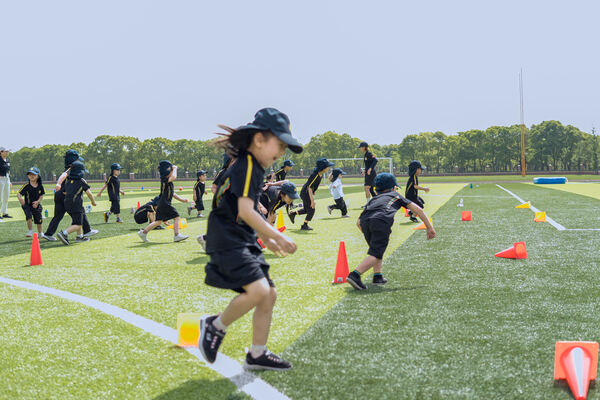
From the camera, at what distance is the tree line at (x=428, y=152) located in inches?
4606

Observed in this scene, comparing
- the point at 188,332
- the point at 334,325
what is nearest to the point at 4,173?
the point at 188,332

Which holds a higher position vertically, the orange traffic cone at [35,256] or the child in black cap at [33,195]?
the child in black cap at [33,195]

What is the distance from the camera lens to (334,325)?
192 inches

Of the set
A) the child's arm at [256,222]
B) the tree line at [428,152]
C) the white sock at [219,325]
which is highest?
the tree line at [428,152]

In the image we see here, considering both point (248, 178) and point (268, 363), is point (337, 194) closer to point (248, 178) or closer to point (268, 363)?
point (268, 363)

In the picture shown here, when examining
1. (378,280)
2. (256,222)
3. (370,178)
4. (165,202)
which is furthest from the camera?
(370,178)

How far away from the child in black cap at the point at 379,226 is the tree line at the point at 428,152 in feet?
322

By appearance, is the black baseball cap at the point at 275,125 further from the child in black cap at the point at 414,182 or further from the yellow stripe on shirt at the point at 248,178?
the child in black cap at the point at 414,182

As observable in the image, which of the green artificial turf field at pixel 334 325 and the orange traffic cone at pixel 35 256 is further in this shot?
the orange traffic cone at pixel 35 256

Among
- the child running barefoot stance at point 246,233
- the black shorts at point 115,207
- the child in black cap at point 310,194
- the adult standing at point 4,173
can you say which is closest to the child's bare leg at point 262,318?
A: the child running barefoot stance at point 246,233

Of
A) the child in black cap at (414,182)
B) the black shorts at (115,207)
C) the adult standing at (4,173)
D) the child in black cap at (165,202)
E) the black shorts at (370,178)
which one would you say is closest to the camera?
the child in black cap at (165,202)

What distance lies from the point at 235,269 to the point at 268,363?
75 cm

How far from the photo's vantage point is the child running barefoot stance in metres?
3.46

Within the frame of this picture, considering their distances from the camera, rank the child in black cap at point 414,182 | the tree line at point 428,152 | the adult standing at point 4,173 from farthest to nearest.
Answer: the tree line at point 428,152
the adult standing at point 4,173
the child in black cap at point 414,182
